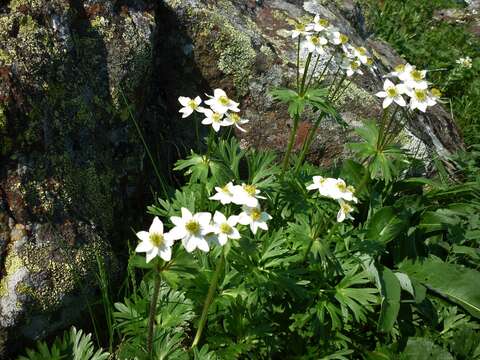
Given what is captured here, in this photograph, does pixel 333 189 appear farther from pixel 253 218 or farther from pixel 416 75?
pixel 416 75

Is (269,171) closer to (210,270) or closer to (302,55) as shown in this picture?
(210,270)

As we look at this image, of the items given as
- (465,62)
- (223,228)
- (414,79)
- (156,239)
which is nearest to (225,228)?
(223,228)

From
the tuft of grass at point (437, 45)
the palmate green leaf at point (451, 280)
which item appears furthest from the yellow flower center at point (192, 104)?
the tuft of grass at point (437, 45)

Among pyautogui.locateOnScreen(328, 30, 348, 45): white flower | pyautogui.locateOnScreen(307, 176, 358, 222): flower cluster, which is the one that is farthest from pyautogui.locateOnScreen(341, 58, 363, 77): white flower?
pyautogui.locateOnScreen(307, 176, 358, 222): flower cluster

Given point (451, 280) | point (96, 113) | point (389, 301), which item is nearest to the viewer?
point (389, 301)

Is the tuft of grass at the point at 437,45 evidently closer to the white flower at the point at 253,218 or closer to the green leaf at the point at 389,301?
the green leaf at the point at 389,301
